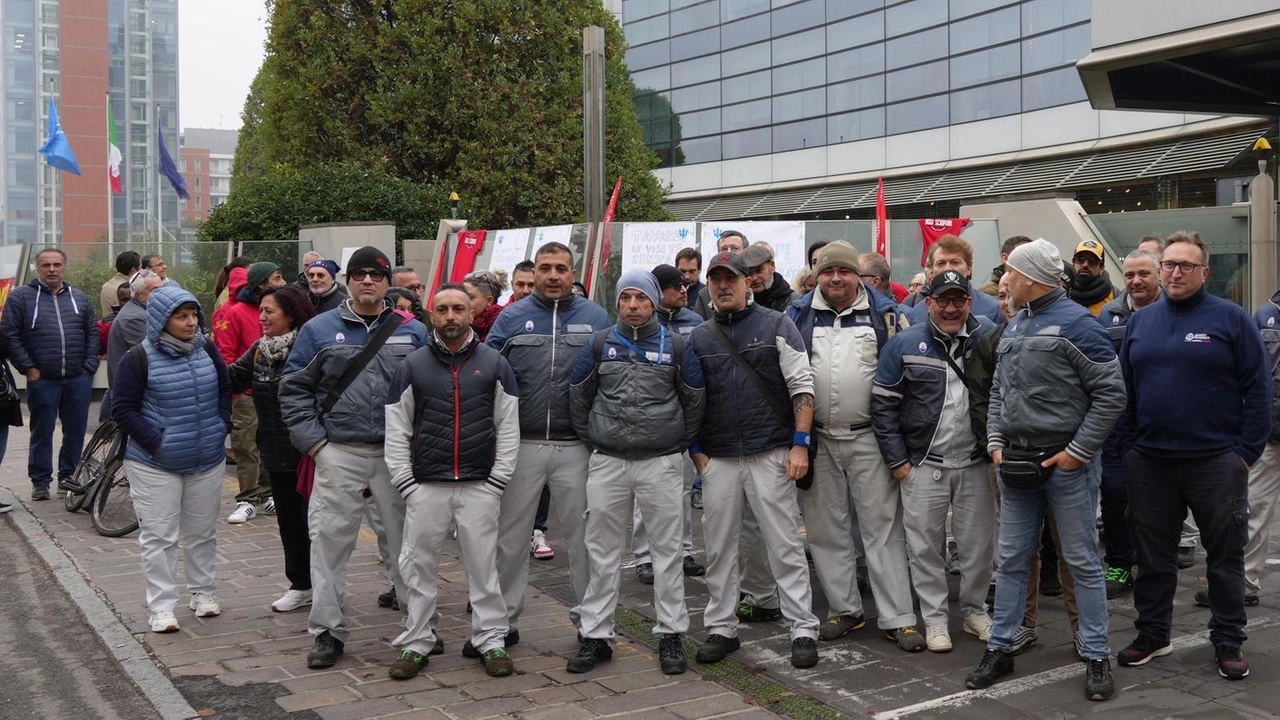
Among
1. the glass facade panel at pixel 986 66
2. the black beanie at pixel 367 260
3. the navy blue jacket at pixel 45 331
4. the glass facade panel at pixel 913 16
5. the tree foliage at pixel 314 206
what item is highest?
the glass facade panel at pixel 913 16

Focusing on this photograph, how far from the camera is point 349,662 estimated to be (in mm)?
6105

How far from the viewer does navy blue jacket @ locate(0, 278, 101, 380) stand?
34.4 feet

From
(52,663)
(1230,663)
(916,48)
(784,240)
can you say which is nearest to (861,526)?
(1230,663)

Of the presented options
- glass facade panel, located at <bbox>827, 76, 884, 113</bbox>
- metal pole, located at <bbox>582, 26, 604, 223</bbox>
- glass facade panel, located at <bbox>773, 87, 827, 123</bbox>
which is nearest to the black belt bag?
metal pole, located at <bbox>582, 26, 604, 223</bbox>

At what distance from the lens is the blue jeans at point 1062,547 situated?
550 cm

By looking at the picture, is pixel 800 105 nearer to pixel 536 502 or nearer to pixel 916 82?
pixel 916 82

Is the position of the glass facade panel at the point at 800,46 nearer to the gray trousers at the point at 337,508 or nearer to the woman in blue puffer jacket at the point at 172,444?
the woman in blue puffer jacket at the point at 172,444

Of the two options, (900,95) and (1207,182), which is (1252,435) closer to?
(1207,182)

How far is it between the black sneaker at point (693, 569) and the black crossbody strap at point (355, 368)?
2707 millimetres

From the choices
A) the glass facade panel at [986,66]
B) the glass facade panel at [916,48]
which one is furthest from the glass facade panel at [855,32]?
the glass facade panel at [986,66]

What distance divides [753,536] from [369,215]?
→ 53.5 ft

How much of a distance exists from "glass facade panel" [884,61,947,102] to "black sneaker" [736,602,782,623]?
91.0ft

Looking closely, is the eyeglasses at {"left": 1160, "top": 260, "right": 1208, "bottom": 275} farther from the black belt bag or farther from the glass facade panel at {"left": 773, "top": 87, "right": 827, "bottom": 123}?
the glass facade panel at {"left": 773, "top": 87, "right": 827, "bottom": 123}

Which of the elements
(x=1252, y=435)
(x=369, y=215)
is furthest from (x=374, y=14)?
(x=1252, y=435)
